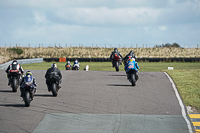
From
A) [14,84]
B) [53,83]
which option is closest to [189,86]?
[53,83]

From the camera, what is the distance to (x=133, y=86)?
65.0 ft

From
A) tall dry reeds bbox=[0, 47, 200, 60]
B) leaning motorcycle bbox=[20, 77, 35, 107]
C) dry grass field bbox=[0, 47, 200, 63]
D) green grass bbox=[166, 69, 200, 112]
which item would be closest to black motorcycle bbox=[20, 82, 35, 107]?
leaning motorcycle bbox=[20, 77, 35, 107]

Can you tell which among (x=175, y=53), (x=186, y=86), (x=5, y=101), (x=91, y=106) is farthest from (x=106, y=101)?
(x=175, y=53)

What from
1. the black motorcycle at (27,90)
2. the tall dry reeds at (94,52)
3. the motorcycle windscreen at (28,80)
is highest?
the motorcycle windscreen at (28,80)

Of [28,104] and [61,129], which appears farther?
[28,104]

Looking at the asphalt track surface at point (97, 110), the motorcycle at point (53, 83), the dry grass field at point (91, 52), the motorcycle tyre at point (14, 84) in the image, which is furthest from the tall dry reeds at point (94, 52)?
the motorcycle at point (53, 83)

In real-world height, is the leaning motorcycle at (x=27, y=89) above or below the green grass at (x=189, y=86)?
above

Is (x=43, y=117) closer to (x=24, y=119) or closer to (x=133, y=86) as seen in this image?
(x=24, y=119)

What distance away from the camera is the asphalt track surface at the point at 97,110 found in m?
11.0

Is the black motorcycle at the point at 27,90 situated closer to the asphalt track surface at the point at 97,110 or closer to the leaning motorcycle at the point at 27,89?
the leaning motorcycle at the point at 27,89

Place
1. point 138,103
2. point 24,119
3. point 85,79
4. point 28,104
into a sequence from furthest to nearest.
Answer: point 85,79
point 138,103
point 28,104
point 24,119

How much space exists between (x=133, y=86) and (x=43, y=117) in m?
8.59

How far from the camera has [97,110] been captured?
537 inches

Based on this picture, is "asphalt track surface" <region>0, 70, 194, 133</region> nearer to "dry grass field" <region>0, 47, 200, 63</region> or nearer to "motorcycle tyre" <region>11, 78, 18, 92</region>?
"motorcycle tyre" <region>11, 78, 18, 92</region>
